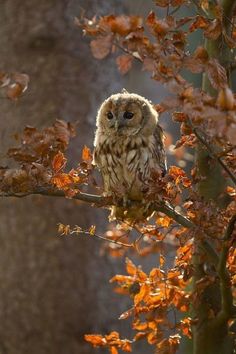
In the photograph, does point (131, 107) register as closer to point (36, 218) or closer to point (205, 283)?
point (36, 218)

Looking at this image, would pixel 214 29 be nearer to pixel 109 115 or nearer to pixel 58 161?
pixel 58 161

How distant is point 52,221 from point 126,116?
32.7 inches

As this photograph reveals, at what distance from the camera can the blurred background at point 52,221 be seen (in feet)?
13.2

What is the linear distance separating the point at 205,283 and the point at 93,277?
136 centimetres

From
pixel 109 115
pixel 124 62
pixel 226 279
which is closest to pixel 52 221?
pixel 109 115

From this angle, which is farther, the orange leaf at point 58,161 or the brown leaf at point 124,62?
the orange leaf at point 58,161

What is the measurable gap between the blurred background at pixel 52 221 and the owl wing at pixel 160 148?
2.33 feet

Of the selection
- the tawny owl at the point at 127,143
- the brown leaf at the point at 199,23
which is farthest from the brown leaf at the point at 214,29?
the tawny owl at the point at 127,143

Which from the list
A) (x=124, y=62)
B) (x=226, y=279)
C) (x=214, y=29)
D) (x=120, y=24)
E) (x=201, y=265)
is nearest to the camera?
(x=120, y=24)

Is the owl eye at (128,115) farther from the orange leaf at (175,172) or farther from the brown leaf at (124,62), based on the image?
the brown leaf at (124,62)

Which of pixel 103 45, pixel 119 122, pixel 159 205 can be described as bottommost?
pixel 159 205

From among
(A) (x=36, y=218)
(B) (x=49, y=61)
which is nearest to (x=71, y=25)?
(B) (x=49, y=61)

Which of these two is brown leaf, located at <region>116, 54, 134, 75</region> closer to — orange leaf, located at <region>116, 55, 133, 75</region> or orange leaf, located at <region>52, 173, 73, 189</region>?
orange leaf, located at <region>116, 55, 133, 75</region>

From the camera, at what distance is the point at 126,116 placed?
3674mm
